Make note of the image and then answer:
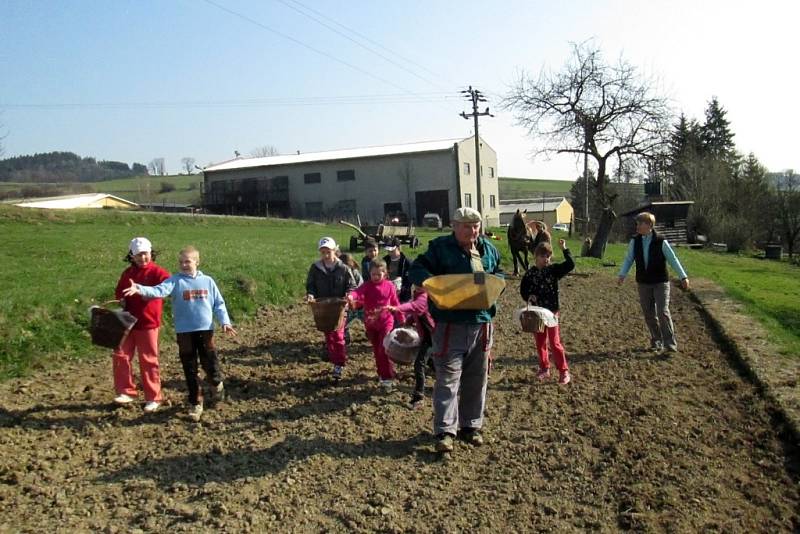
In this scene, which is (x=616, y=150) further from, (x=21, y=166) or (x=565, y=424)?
(x=21, y=166)

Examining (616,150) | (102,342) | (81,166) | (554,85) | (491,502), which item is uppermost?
(81,166)

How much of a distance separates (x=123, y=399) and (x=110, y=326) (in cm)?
80

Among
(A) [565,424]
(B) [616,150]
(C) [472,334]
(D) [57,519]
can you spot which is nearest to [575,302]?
(A) [565,424]

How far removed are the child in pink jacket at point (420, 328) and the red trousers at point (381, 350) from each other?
0.41 m

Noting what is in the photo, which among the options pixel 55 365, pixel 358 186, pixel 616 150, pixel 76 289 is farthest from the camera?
pixel 358 186

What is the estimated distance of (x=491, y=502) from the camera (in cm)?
442

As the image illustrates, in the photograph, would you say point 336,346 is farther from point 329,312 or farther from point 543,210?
point 543,210

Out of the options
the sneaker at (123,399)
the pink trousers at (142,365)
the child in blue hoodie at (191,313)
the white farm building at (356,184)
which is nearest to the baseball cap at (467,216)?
the child in blue hoodie at (191,313)

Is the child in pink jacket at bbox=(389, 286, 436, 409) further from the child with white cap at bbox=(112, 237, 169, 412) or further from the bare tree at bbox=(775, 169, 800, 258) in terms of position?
the bare tree at bbox=(775, 169, 800, 258)

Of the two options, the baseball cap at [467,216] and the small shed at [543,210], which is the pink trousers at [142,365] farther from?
the small shed at [543,210]

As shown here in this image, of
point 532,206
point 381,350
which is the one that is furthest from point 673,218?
Answer: point 381,350

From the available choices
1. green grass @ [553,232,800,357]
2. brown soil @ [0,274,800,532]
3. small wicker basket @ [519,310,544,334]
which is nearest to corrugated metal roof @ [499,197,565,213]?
green grass @ [553,232,800,357]

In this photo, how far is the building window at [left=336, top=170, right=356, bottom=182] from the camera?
179 feet

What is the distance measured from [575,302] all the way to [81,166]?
12576 cm
